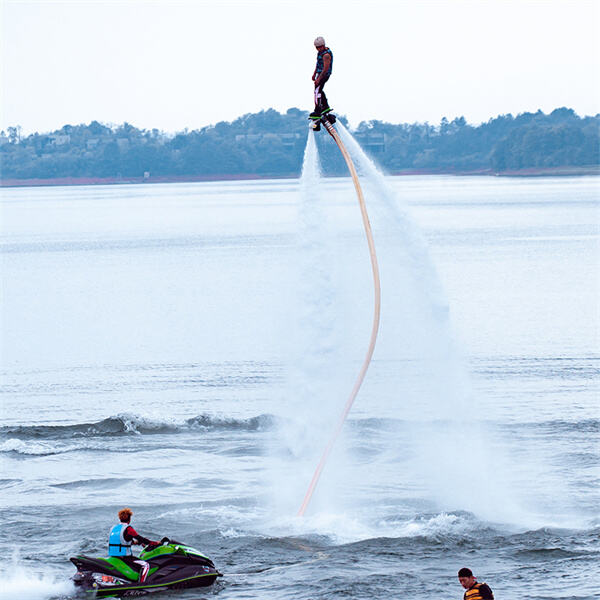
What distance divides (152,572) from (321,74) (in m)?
13.2

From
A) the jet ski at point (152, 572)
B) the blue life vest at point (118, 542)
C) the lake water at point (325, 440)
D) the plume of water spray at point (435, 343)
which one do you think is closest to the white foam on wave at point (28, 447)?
the lake water at point (325, 440)

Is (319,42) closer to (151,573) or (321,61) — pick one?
(321,61)

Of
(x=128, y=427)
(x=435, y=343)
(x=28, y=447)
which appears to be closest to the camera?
(x=435, y=343)

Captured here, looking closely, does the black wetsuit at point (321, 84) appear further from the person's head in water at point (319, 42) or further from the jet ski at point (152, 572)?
the jet ski at point (152, 572)

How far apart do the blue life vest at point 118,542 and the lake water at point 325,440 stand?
175 centimetres

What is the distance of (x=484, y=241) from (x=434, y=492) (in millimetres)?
108689

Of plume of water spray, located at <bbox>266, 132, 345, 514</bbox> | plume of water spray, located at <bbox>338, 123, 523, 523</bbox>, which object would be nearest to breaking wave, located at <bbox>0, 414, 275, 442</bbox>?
plume of water spray, located at <bbox>338, 123, 523, 523</bbox>

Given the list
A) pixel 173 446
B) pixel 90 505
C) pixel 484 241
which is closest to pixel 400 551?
pixel 90 505

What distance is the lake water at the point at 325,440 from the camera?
99.8 ft

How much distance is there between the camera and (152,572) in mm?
28719

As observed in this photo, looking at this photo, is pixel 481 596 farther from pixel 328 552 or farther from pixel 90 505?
pixel 90 505

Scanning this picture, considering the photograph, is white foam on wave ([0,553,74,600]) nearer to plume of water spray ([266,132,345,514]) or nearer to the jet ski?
the jet ski

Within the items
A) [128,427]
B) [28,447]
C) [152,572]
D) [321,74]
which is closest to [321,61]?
[321,74]

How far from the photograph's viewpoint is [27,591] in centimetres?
2853
